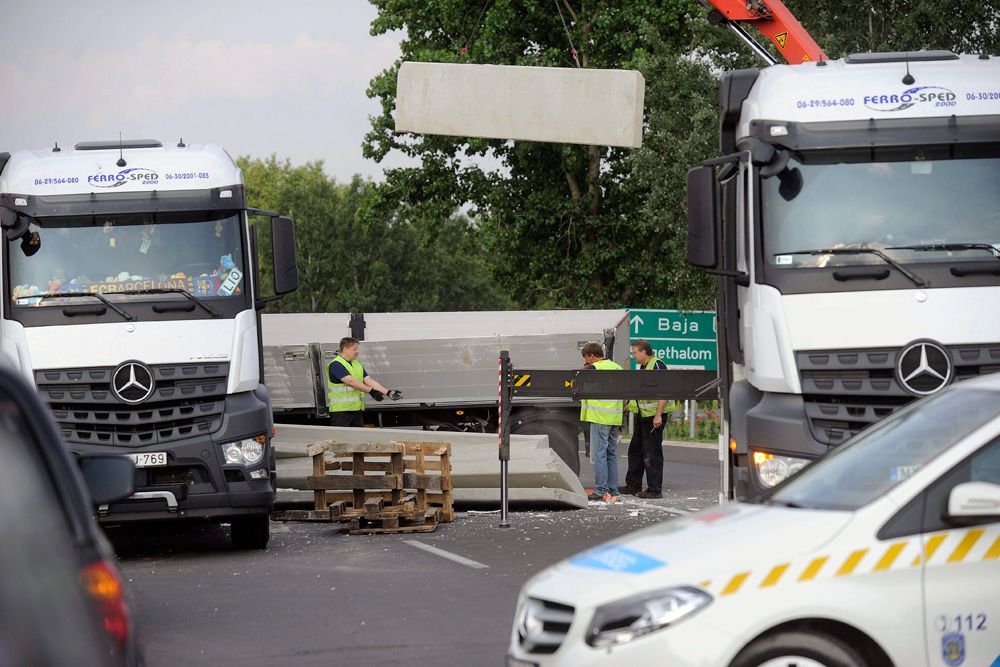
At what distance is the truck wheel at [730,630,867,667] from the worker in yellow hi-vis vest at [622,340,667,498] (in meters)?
12.6

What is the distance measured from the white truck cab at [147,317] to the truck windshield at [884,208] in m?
4.55

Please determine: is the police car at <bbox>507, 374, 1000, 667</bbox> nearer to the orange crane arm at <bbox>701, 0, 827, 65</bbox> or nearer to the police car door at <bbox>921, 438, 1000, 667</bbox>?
the police car door at <bbox>921, 438, 1000, 667</bbox>

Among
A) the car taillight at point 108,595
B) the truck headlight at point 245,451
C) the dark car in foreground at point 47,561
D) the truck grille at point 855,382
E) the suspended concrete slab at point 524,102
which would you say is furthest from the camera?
the suspended concrete slab at point 524,102

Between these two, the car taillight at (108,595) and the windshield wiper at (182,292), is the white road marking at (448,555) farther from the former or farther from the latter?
the car taillight at (108,595)

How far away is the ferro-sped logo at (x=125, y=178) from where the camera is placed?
40.0 feet

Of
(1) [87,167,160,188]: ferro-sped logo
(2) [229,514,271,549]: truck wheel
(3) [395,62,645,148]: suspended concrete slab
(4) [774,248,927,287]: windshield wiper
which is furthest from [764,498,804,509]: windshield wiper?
(1) [87,167,160,188]: ferro-sped logo

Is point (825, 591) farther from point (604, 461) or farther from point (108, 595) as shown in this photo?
point (604, 461)

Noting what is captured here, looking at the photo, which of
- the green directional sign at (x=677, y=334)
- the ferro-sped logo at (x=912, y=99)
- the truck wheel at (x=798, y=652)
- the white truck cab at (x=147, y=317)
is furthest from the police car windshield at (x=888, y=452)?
the green directional sign at (x=677, y=334)

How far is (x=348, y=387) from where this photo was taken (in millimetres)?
19016

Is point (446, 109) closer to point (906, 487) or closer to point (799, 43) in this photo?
point (799, 43)

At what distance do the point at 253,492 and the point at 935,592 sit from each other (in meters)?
7.79

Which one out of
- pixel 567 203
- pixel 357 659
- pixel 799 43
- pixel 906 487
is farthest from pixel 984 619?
pixel 567 203

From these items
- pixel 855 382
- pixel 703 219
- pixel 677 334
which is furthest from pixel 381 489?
pixel 677 334

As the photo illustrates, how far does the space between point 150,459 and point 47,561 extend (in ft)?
28.4
